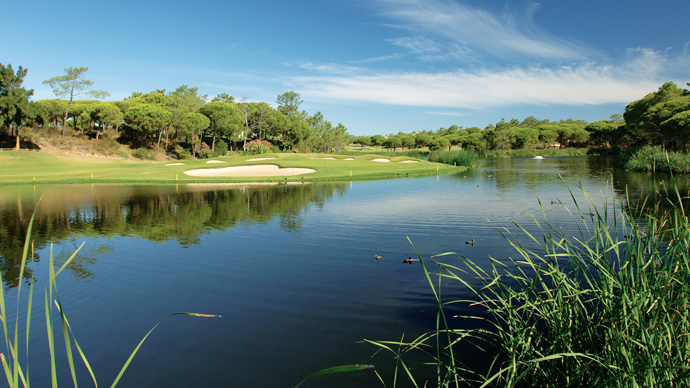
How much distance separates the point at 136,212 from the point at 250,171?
650 inches

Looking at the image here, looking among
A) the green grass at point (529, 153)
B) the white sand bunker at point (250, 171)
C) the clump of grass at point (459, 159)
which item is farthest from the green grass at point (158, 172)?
the green grass at point (529, 153)

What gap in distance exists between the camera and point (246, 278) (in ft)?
26.3

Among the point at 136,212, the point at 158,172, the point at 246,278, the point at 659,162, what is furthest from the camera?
the point at 158,172

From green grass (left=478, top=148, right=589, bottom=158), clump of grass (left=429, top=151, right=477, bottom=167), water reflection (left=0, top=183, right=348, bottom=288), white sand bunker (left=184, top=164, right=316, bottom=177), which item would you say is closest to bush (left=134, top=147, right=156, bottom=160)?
white sand bunker (left=184, top=164, right=316, bottom=177)

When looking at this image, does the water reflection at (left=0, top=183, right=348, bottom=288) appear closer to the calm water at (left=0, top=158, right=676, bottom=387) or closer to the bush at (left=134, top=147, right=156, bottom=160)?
the calm water at (left=0, top=158, right=676, bottom=387)

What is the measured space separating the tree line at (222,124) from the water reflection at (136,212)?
31.3m

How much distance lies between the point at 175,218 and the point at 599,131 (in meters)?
91.2

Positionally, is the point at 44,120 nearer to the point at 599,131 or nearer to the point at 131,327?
the point at 131,327

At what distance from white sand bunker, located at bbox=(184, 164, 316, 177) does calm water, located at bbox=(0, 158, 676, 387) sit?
13.1m

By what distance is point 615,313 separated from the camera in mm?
2793

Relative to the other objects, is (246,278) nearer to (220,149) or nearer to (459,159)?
(459,159)

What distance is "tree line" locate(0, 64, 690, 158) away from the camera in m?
46.3

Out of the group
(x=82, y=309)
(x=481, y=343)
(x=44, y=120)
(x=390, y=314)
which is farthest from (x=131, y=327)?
(x=44, y=120)

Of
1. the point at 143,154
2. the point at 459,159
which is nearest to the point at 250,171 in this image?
the point at 459,159
